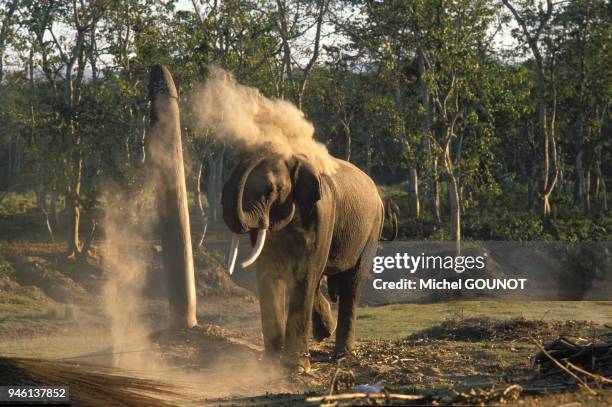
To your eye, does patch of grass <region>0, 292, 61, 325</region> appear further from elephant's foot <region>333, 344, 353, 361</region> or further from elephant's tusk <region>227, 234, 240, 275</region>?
elephant's tusk <region>227, 234, 240, 275</region>

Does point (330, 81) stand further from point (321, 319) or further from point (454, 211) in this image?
point (321, 319)

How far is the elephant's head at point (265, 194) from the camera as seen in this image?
12.0 metres

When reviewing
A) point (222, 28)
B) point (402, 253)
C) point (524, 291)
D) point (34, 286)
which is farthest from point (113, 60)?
point (524, 291)

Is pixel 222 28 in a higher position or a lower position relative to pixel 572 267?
higher

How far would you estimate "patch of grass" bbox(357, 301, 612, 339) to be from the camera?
2040cm

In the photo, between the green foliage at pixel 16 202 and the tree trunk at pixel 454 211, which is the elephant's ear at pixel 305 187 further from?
the green foliage at pixel 16 202

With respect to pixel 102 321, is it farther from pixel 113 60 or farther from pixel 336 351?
pixel 113 60

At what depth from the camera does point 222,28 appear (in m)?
34.0

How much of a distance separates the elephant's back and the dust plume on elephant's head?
1.22 ft

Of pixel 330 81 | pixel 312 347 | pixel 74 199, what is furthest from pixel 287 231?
pixel 330 81

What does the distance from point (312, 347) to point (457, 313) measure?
24.7 ft

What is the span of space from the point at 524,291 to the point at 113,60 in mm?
17038

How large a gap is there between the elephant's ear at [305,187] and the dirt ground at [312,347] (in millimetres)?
2138

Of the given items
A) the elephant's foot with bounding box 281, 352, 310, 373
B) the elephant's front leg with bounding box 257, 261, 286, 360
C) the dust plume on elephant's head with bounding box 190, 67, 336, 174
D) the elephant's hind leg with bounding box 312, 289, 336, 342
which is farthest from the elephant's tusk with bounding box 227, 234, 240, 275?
the elephant's hind leg with bounding box 312, 289, 336, 342
